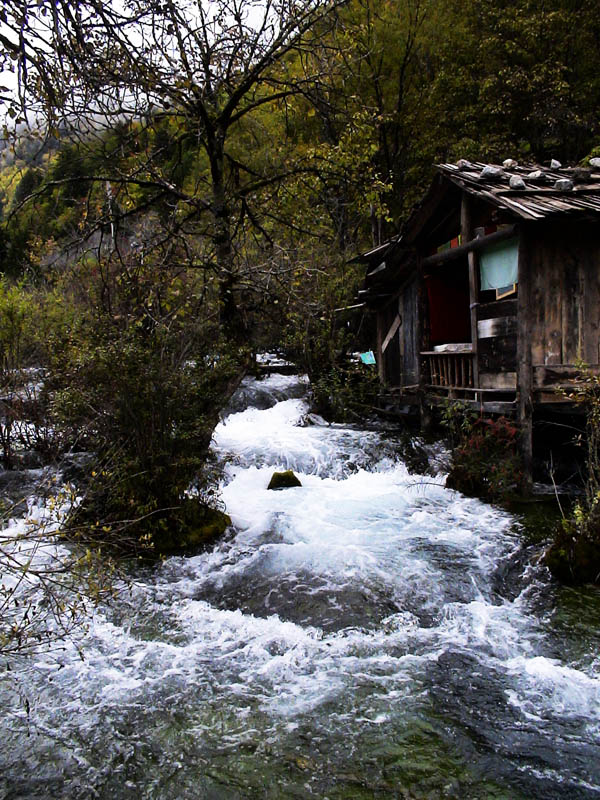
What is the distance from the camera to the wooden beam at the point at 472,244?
936 centimetres

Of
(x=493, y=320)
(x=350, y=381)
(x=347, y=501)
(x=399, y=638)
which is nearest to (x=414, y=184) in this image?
(x=350, y=381)

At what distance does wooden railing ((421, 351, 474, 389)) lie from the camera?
11.1 meters

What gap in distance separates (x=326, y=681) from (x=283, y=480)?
18.8 ft

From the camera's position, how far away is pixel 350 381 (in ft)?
52.4

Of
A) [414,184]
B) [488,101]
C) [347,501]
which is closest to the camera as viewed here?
[347,501]

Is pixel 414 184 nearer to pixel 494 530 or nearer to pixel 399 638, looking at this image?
pixel 494 530

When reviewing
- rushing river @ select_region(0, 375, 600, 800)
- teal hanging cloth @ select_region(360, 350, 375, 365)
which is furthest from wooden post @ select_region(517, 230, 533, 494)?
teal hanging cloth @ select_region(360, 350, 375, 365)

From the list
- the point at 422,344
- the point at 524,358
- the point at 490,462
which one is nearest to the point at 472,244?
the point at 524,358

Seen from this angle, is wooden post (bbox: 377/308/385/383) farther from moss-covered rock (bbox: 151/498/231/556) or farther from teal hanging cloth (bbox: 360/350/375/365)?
moss-covered rock (bbox: 151/498/231/556)

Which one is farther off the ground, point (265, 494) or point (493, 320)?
point (493, 320)

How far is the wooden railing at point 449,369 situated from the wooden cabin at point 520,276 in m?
0.03

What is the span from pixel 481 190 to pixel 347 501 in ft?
17.0

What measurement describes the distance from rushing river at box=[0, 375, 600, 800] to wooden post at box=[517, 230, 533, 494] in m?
1.49

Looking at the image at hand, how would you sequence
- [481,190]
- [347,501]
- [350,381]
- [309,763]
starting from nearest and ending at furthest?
1. [309,763]
2. [481,190]
3. [347,501]
4. [350,381]
